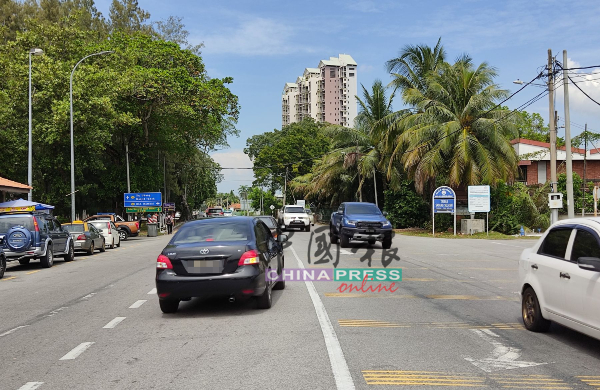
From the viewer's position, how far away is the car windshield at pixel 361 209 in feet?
74.8

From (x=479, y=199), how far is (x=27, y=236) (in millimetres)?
23356

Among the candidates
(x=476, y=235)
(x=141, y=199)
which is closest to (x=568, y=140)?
(x=476, y=235)

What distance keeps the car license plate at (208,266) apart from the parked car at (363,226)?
13.3m

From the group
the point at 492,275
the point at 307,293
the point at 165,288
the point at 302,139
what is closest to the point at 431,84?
the point at 492,275

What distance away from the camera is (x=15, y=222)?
1758 centimetres

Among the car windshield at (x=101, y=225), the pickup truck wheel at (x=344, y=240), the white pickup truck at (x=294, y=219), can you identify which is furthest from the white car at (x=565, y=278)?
the white pickup truck at (x=294, y=219)

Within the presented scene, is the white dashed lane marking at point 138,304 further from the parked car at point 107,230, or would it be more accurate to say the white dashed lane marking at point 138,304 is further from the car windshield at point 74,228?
the parked car at point 107,230

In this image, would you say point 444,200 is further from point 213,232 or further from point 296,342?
point 296,342

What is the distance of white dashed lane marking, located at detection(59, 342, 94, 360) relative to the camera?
6486 mm

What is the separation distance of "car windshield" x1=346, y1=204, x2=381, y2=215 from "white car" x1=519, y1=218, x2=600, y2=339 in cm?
1485

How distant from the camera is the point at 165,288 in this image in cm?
859

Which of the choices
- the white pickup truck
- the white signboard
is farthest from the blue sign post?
the white pickup truck

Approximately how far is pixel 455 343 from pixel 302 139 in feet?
233

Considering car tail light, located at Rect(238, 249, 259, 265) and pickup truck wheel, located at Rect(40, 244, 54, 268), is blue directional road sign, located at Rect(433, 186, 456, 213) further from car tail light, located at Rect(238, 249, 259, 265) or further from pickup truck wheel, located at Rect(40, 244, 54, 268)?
car tail light, located at Rect(238, 249, 259, 265)
